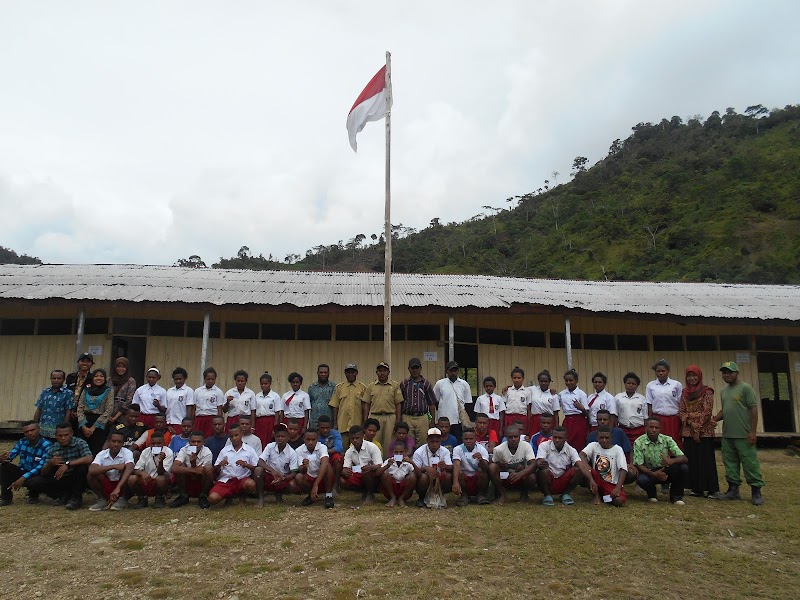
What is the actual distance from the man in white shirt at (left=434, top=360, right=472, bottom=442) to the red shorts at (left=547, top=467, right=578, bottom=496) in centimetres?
156

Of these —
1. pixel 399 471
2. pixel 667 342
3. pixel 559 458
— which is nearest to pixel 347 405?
pixel 399 471

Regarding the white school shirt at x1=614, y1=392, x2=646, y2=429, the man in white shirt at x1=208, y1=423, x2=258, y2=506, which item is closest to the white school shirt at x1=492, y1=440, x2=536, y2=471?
the white school shirt at x1=614, y1=392, x2=646, y2=429

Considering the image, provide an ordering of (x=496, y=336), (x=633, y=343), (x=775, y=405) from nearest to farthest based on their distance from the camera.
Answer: (x=496, y=336)
(x=633, y=343)
(x=775, y=405)

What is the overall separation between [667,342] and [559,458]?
6.80 meters

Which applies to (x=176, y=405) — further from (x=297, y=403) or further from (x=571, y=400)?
(x=571, y=400)

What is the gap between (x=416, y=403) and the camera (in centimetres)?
736

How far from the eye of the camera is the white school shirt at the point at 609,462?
251 inches

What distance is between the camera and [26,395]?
10984 millimetres

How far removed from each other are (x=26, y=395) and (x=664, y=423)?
10.5 metres

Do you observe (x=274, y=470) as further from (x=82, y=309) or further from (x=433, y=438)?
(x=82, y=309)

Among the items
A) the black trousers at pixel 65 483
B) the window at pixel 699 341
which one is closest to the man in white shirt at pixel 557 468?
the black trousers at pixel 65 483

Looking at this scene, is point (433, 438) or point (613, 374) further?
point (613, 374)

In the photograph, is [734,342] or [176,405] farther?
[734,342]

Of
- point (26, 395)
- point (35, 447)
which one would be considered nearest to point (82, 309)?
point (26, 395)
